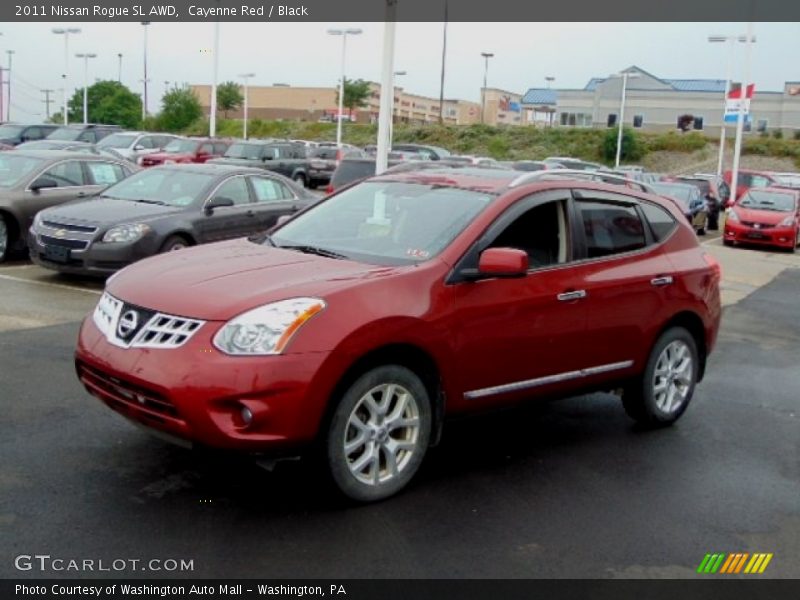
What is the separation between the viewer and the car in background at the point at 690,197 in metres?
23.3

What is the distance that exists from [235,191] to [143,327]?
8095 millimetres

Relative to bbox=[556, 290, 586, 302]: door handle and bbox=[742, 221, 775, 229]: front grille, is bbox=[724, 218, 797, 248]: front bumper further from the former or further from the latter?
bbox=[556, 290, 586, 302]: door handle

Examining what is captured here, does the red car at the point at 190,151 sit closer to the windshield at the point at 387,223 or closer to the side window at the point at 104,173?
the side window at the point at 104,173

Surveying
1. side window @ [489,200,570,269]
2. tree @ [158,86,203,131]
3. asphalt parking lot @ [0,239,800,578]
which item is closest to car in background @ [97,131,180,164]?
asphalt parking lot @ [0,239,800,578]

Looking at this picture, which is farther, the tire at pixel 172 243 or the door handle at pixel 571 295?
the tire at pixel 172 243

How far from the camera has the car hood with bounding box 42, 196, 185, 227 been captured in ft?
35.3

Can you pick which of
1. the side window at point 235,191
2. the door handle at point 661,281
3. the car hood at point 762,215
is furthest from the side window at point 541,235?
the car hood at point 762,215

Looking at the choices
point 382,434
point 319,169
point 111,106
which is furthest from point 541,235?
point 111,106

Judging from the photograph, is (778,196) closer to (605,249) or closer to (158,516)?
(605,249)

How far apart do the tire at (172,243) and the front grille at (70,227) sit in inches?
32.0

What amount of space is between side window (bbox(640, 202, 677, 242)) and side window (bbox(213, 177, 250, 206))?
6848mm

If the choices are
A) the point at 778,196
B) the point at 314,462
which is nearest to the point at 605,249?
the point at 314,462

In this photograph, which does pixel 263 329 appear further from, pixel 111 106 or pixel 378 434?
pixel 111 106

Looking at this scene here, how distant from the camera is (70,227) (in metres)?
10.7
